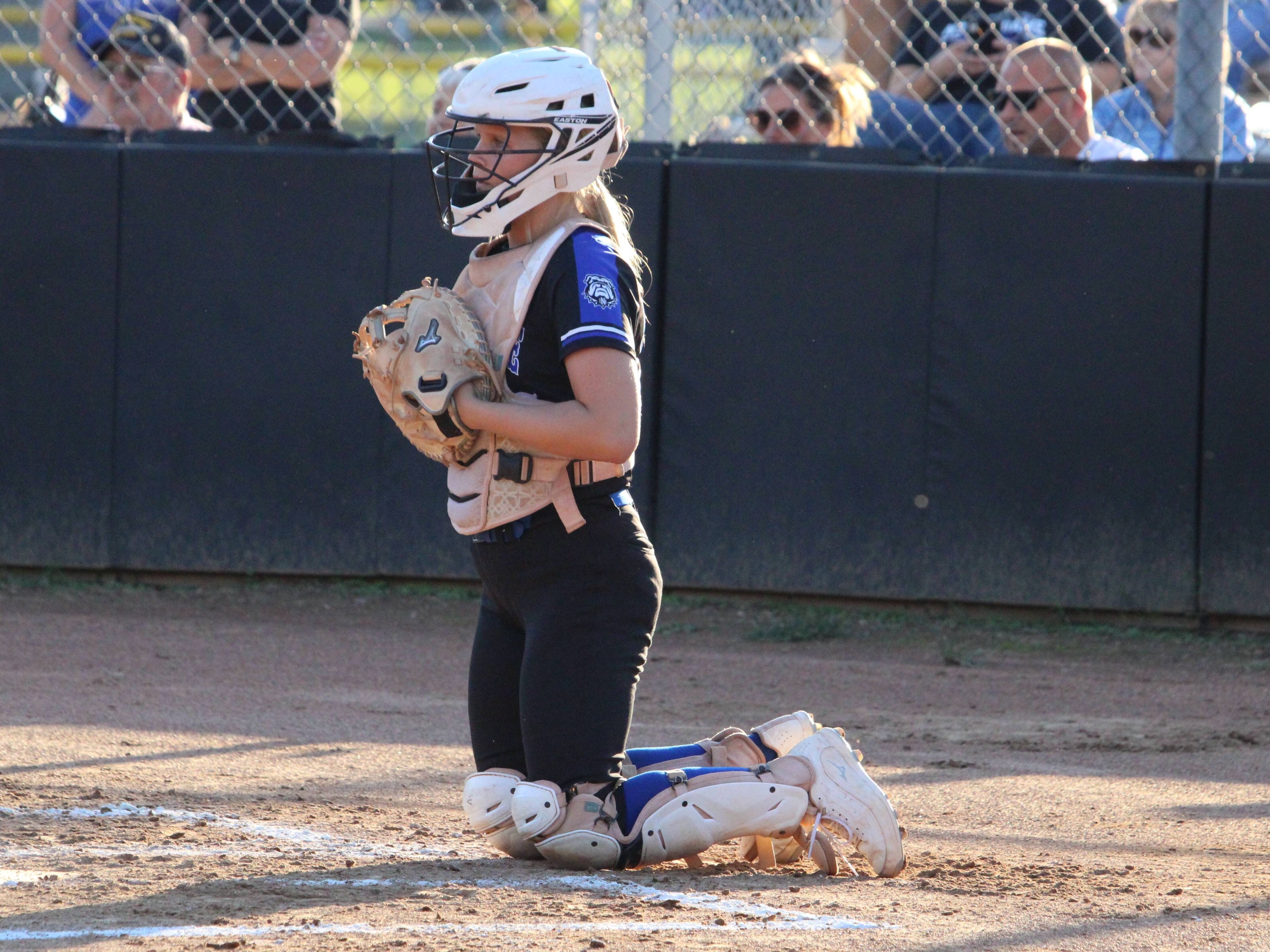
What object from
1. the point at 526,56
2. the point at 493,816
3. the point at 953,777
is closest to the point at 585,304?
the point at 526,56

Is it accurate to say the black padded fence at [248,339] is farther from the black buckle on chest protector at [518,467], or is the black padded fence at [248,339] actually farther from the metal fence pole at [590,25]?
Result: the black buckle on chest protector at [518,467]

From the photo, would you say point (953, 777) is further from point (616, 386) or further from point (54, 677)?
point (54, 677)

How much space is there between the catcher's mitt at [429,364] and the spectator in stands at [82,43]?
4.47 m

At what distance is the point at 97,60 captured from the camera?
7.20 metres

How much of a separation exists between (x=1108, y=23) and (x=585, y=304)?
5.13 m

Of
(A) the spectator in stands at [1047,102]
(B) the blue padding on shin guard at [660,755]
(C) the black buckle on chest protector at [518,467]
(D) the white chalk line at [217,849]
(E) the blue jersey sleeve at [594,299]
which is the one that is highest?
(A) the spectator in stands at [1047,102]

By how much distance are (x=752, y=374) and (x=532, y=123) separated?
11.4 ft

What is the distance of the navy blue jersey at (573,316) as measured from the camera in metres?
3.26

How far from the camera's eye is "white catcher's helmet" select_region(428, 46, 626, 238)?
11.1ft

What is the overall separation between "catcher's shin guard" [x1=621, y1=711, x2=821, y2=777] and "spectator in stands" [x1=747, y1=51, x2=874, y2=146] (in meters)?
3.81

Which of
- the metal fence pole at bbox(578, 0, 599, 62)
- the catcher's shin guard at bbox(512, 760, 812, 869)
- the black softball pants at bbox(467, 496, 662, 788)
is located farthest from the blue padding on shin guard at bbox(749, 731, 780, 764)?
the metal fence pole at bbox(578, 0, 599, 62)

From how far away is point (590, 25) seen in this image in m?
8.20

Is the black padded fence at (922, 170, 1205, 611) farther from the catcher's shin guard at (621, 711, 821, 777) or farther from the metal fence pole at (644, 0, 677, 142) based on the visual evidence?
the catcher's shin guard at (621, 711, 821, 777)

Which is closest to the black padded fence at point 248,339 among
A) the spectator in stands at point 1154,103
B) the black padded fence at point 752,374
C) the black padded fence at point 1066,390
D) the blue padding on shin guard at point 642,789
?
the black padded fence at point 752,374
